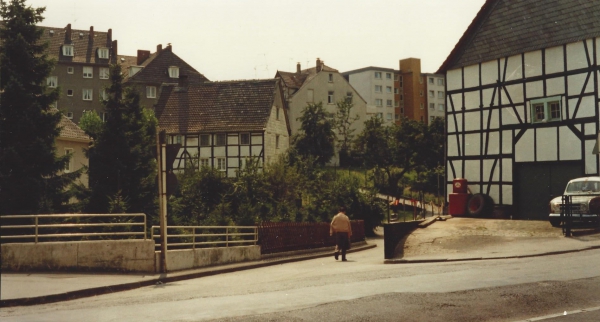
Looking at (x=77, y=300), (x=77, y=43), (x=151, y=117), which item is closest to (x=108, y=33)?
(x=77, y=43)

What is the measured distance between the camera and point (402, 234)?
2573cm

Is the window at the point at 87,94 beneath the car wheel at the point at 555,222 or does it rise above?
above

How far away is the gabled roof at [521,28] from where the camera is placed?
29.7m

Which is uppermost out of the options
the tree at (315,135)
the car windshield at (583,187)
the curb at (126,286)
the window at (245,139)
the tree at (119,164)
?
the tree at (315,135)

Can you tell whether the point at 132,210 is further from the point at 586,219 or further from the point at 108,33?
the point at 108,33

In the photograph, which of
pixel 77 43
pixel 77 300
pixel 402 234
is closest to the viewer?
pixel 77 300

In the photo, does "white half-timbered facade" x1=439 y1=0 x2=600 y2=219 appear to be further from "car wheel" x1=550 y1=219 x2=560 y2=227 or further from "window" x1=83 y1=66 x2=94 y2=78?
"window" x1=83 y1=66 x2=94 y2=78

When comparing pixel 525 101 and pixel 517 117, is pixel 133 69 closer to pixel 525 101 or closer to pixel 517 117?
pixel 517 117

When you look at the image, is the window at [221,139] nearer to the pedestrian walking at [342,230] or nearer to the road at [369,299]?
the pedestrian walking at [342,230]

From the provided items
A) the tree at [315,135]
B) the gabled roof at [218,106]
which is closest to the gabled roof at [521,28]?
the gabled roof at [218,106]

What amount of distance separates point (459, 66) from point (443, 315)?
26669 mm

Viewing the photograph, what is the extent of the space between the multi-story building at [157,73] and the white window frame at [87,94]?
15.6 feet

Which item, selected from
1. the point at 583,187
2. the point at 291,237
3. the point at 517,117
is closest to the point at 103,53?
the point at 517,117

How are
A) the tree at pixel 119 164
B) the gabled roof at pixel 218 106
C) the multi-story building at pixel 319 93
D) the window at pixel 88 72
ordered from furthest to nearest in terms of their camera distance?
the multi-story building at pixel 319 93, the window at pixel 88 72, the gabled roof at pixel 218 106, the tree at pixel 119 164
